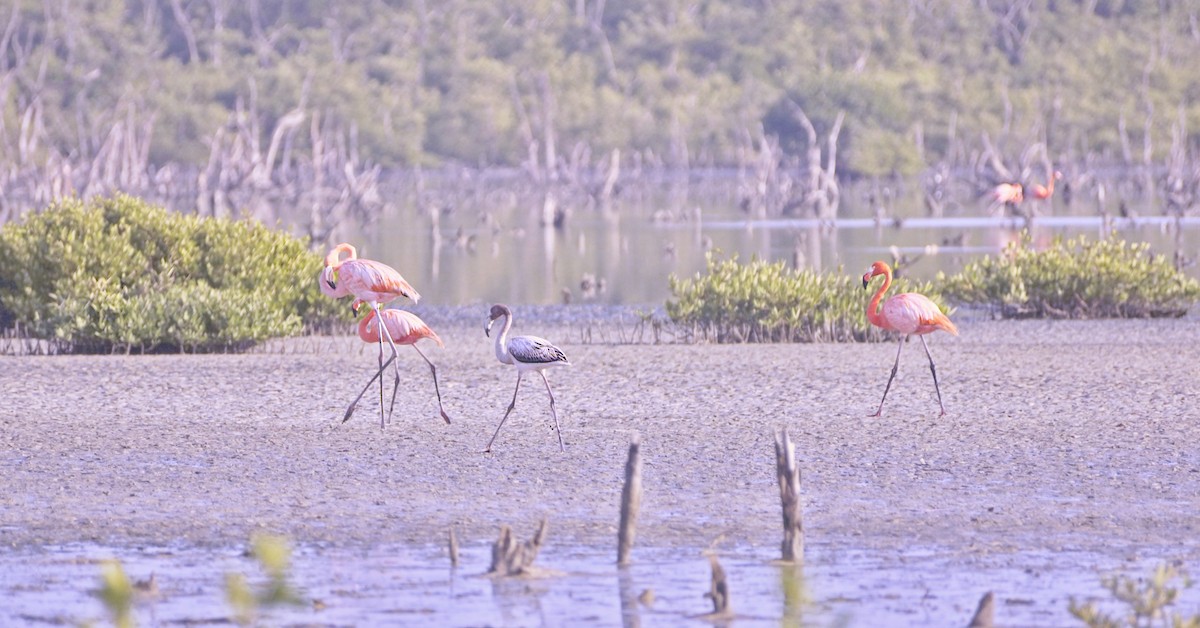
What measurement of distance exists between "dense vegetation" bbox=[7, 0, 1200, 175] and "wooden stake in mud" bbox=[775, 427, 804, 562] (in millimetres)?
62739

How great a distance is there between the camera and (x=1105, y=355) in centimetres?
1683

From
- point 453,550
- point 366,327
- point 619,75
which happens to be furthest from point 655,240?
point 619,75

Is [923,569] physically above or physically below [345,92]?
below

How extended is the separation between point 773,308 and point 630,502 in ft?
36.2

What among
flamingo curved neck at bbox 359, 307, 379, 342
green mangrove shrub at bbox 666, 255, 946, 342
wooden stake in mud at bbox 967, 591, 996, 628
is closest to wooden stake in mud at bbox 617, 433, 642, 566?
wooden stake in mud at bbox 967, 591, 996, 628

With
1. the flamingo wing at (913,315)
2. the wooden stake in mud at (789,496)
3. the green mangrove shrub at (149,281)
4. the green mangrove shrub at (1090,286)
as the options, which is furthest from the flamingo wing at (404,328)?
the green mangrove shrub at (1090,286)

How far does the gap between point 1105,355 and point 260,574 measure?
10320mm

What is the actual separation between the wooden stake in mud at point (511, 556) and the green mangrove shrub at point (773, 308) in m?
10.6

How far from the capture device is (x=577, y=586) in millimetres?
8102

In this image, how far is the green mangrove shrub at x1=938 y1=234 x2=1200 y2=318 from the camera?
21375 mm

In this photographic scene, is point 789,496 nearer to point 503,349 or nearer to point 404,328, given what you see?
point 503,349

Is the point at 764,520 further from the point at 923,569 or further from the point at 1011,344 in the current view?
the point at 1011,344

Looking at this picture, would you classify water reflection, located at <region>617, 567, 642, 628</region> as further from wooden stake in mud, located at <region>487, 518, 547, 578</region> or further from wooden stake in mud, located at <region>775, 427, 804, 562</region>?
wooden stake in mud, located at <region>775, 427, 804, 562</region>

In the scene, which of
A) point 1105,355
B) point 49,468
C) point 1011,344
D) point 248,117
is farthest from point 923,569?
point 248,117
